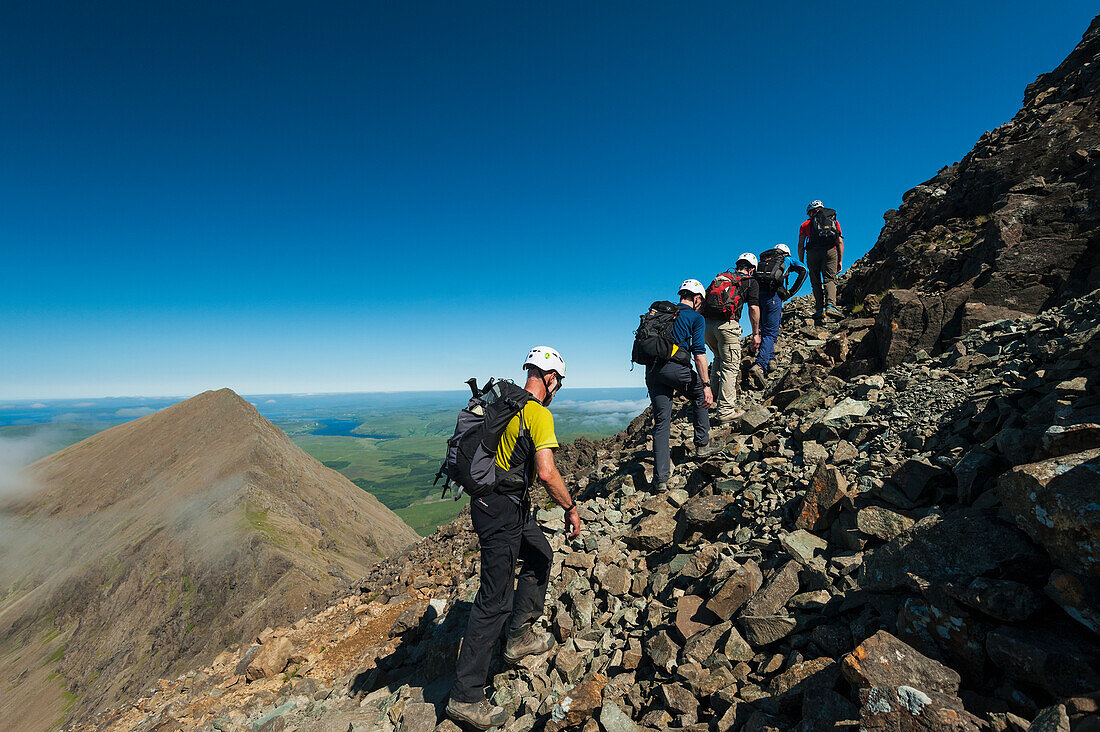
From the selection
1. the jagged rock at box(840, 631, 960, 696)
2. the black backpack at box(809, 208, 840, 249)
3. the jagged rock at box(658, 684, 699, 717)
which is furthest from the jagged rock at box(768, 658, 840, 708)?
the black backpack at box(809, 208, 840, 249)

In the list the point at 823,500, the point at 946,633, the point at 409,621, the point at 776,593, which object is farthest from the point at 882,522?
the point at 409,621

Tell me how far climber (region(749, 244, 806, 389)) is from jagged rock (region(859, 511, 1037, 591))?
10.5m

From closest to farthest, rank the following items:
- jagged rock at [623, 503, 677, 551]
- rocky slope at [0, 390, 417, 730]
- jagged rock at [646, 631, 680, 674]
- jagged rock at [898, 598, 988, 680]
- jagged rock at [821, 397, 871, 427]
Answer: jagged rock at [898, 598, 988, 680] < jagged rock at [646, 631, 680, 674] < jagged rock at [623, 503, 677, 551] < jagged rock at [821, 397, 871, 427] < rocky slope at [0, 390, 417, 730]

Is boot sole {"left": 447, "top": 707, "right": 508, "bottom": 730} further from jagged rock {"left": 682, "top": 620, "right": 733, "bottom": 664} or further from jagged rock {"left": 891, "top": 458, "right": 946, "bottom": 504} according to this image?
jagged rock {"left": 891, "top": 458, "right": 946, "bottom": 504}

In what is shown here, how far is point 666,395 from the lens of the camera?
31.7 feet

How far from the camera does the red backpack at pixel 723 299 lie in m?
11.9

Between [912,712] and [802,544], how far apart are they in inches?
123

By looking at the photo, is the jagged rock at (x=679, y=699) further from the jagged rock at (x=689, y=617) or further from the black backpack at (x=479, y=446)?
the black backpack at (x=479, y=446)

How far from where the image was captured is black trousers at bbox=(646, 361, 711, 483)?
31.1 ft

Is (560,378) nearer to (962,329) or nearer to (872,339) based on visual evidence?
(962,329)

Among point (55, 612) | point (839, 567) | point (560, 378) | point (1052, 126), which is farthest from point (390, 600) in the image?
point (55, 612)

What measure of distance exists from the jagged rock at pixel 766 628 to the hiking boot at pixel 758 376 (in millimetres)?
10719

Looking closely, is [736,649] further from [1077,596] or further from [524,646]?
[524,646]

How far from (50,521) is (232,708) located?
10344cm
